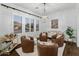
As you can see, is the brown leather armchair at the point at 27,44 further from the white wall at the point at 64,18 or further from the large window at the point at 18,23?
the white wall at the point at 64,18

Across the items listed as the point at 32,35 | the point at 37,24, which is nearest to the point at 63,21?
the point at 37,24

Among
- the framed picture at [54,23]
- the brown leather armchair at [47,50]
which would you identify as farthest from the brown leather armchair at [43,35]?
the brown leather armchair at [47,50]

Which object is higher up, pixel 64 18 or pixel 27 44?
pixel 64 18

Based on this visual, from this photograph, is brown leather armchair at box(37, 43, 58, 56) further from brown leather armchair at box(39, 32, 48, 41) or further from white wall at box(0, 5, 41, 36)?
white wall at box(0, 5, 41, 36)

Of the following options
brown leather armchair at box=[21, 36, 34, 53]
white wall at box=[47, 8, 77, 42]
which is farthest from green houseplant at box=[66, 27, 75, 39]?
brown leather armchair at box=[21, 36, 34, 53]

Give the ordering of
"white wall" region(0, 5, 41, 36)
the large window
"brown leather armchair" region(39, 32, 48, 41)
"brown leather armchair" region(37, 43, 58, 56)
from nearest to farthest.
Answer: "brown leather armchair" region(37, 43, 58, 56) < "white wall" region(0, 5, 41, 36) < "brown leather armchair" region(39, 32, 48, 41) < the large window

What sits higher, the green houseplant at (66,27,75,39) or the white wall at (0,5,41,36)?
the white wall at (0,5,41,36)

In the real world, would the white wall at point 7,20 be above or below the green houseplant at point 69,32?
above

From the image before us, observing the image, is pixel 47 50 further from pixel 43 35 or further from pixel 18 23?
pixel 18 23

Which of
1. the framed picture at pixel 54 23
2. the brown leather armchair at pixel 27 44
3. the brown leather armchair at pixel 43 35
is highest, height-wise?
the framed picture at pixel 54 23

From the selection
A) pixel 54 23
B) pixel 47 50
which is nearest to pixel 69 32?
pixel 54 23

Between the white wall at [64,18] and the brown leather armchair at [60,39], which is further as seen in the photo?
the brown leather armchair at [60,39]

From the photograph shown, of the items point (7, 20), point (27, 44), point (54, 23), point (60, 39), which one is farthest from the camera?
point (27, 44)

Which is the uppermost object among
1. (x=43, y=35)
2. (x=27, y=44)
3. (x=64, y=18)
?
(x=64, y=18)
